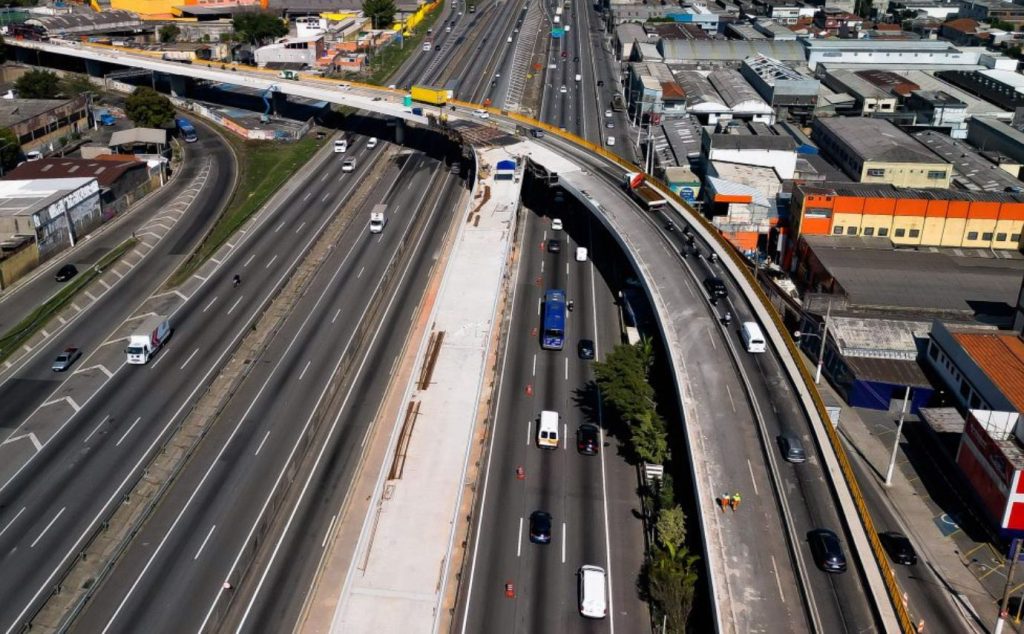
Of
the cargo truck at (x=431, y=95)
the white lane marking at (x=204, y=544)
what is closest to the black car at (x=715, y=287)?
the white lane marking at (x=204, y=544)

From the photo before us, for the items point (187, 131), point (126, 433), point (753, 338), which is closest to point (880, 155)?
point (753, 338)

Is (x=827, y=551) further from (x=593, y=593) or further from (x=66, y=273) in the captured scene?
(x=66, y=273)

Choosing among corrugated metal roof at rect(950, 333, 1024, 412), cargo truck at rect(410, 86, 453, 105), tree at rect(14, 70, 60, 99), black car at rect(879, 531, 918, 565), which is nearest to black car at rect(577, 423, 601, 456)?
black car at rect(879, 531, 918, 565)

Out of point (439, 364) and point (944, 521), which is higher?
point (439, 364)

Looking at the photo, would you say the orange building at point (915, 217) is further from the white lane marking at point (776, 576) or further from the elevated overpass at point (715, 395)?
the white lane marking at point (776, 576)

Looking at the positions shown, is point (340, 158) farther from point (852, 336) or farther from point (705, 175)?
point (852, 336)

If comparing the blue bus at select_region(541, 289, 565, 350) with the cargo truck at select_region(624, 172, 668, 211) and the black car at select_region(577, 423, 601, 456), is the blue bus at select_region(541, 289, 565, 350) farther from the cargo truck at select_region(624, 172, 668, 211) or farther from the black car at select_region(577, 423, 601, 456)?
the cargo truck at select_region(624, 172, 668, 211)

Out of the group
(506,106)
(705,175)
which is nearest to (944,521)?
(705,175)
